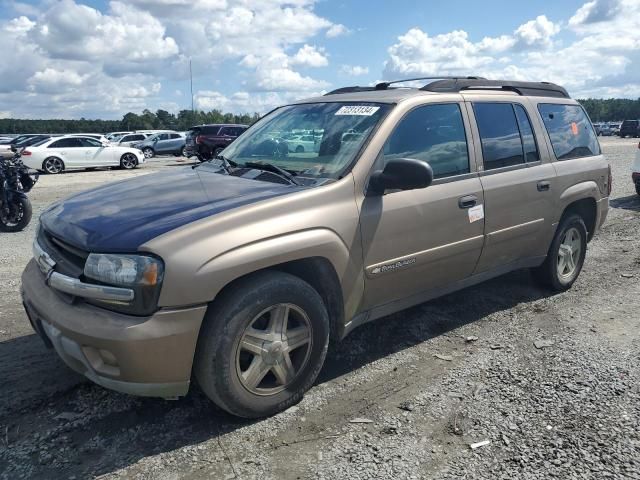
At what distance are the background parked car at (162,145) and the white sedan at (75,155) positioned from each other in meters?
7.96

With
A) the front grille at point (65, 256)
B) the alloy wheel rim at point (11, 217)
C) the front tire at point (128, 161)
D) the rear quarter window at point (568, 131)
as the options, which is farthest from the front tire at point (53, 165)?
the rear quarter window at point (568, 131)

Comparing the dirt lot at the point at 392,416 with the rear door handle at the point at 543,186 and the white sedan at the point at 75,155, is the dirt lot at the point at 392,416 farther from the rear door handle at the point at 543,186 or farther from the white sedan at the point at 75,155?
the white sedan at the point at 75,155

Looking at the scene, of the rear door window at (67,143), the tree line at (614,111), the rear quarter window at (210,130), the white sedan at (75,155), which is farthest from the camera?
the tree line at (614,111)

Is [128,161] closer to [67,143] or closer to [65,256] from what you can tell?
[67,143]

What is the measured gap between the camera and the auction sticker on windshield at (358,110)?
3716 millimetres

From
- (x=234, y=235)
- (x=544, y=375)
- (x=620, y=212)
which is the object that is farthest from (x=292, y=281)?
(x=620, y=212)

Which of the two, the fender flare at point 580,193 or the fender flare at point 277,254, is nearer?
the fender flare at point 277,254

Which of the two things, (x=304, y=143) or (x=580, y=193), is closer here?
(x=304, y=143)

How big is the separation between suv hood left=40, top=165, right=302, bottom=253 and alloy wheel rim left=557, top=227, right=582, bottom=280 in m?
3.17

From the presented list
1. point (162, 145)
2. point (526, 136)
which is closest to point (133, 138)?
point (162, 145)

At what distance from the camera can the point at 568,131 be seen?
5156 mm

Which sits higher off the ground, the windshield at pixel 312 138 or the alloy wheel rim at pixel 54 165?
the windshield at pixel 312 138

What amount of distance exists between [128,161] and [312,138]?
21204 millimetres

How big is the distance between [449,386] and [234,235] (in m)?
1.73
